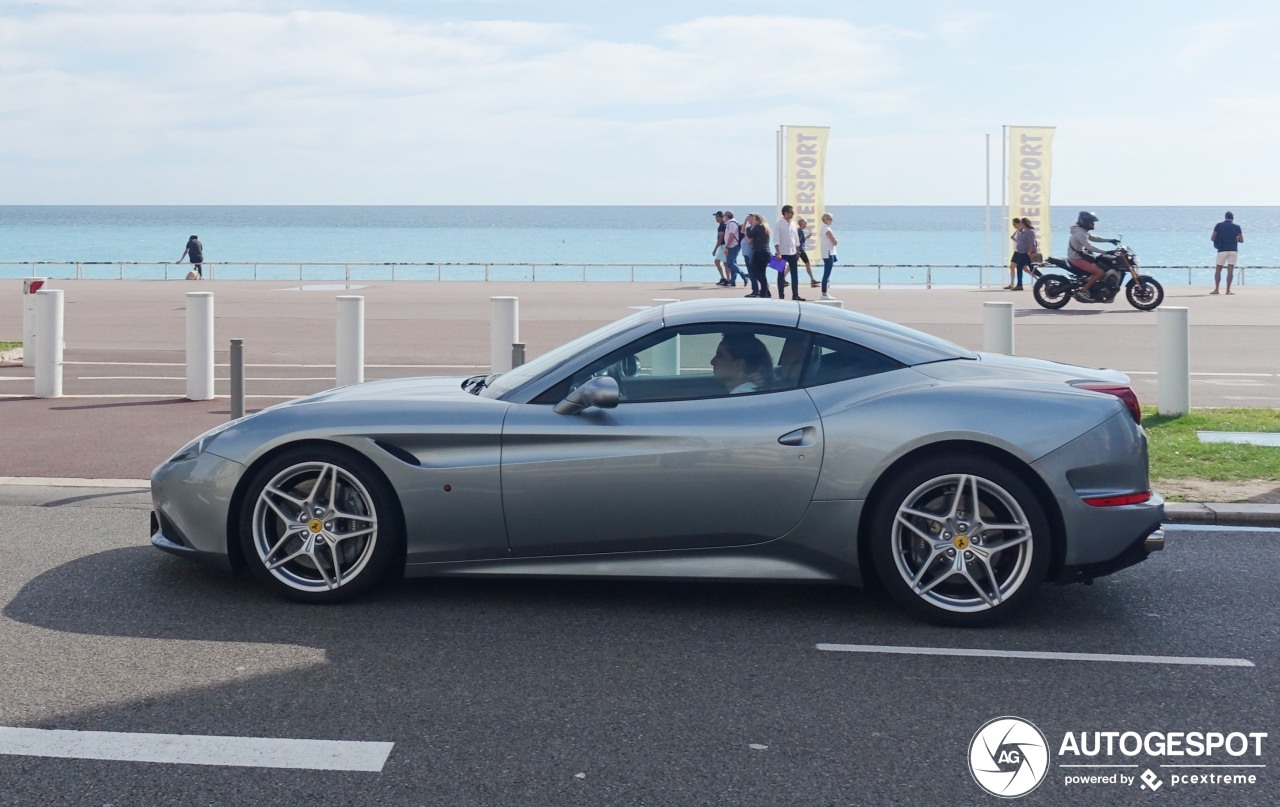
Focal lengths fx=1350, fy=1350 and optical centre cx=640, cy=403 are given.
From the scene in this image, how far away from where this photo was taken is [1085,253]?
24.9 metres

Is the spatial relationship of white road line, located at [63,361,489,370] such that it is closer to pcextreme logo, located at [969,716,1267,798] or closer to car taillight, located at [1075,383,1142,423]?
car taillight, located at [1075,383,1142,423]

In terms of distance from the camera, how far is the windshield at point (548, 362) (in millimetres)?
5824

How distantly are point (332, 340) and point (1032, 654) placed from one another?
15444 mm

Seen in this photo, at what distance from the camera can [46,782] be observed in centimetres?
380

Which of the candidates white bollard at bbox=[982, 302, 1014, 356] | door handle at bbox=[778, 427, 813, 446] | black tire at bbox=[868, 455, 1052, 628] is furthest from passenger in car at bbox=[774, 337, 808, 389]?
white bollard at bbox=[982, 302, 1014, 356]

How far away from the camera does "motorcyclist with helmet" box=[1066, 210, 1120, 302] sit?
24.8 meters

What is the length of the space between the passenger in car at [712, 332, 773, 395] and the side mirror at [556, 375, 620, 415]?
486mm

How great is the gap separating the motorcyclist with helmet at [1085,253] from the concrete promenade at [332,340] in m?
0.49

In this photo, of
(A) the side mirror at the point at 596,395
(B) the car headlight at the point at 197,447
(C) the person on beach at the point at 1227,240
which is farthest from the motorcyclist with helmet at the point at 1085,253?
(B) the car headlight at the point at 197,447

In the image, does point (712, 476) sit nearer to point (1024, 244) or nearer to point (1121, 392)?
point (1121, 392)

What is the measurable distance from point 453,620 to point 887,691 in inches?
71.7

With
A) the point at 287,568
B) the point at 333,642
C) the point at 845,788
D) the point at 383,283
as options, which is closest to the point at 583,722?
the point at 845,788

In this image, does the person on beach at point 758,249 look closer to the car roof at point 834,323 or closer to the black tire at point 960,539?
the car roof at point 834,323

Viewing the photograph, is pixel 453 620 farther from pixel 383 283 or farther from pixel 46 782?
pixel 383 283
